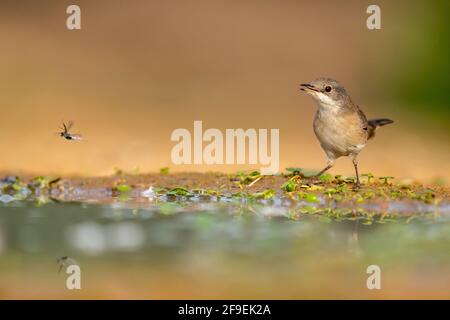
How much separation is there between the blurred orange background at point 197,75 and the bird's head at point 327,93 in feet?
9.10

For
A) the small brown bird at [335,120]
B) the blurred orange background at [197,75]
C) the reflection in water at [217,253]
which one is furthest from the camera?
the blurred orange background at [197,75]

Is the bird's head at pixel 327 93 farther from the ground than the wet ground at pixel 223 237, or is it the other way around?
the bird's head at pixel 327 93

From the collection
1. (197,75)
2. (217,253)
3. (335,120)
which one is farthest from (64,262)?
(197,75)

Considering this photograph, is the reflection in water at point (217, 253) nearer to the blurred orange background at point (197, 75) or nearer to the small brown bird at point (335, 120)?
the small brown bird at point (335, 120)

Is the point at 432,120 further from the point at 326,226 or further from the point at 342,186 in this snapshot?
the point at 326,226

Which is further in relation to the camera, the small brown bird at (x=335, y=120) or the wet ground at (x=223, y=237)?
the small brown bird at (x=335, y=120)

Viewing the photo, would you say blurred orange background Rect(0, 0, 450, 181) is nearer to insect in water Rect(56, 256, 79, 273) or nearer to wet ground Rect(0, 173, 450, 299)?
wet ground Rect(0, 173, 450, 299)

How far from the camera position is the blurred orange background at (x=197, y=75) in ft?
41.2

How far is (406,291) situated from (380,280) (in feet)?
0.95

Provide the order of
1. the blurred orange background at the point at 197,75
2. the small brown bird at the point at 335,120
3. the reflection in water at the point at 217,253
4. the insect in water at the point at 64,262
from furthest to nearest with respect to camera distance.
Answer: the blurred orange background at the point at 197,75 < the small brown bird at the point at 335,120 < the insect in water at the point at 64,262 < the reflection in water at the point at 217,253

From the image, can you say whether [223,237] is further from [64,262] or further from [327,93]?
[327,93]

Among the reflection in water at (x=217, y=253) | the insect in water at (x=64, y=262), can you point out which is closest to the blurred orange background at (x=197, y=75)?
the reflection in water at (x=217, y=253)

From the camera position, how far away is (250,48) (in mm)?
21141

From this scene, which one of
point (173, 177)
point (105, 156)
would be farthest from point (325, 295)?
point (105, 156)
